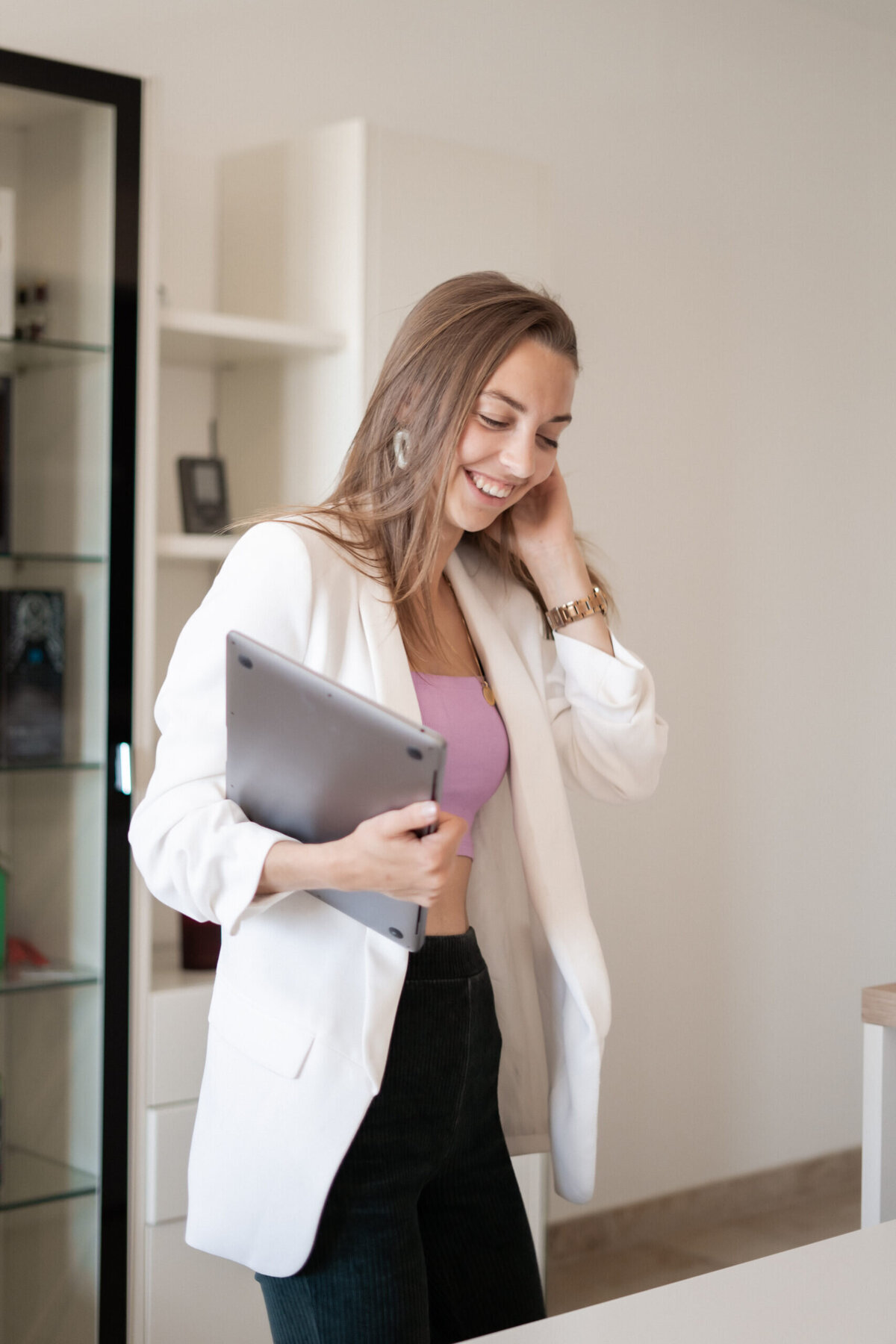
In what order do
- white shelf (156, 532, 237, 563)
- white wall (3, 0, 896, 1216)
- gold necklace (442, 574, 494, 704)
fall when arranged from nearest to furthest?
gold necklace (442, 574, 494, 704), white shelf (156, 532, 237, 563), white wall (3, 0, 896, 1216)

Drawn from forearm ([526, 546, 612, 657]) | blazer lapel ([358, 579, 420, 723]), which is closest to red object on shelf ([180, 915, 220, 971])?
forearm ([526, 546, 612, 657])

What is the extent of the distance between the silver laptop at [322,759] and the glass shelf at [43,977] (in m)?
1.01

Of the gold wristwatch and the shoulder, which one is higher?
the shoulder

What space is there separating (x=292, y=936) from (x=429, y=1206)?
337 millimetres

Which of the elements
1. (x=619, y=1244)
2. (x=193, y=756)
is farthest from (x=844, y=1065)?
(x=193, y=756)

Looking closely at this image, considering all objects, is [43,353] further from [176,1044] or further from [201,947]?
[176,1044]

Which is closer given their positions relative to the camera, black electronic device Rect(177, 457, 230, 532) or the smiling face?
the smiling face

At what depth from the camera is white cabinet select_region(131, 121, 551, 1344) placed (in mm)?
2047

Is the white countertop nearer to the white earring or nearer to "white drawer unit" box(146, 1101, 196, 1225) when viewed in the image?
the white earring

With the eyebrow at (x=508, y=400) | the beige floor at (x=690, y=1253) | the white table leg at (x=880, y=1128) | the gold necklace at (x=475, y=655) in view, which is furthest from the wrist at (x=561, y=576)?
the beige floor at (x=690, y=1253)

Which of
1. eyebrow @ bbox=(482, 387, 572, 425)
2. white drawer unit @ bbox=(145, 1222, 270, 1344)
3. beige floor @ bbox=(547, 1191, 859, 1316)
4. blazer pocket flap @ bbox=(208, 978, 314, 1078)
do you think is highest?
eyebrow @ bbox=(482, 387, 572, 425)

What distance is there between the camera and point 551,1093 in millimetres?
1437

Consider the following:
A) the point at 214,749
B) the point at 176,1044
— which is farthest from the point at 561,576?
the point at 176,1044

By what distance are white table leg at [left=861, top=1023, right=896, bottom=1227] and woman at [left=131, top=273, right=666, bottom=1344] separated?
0.52 meters
